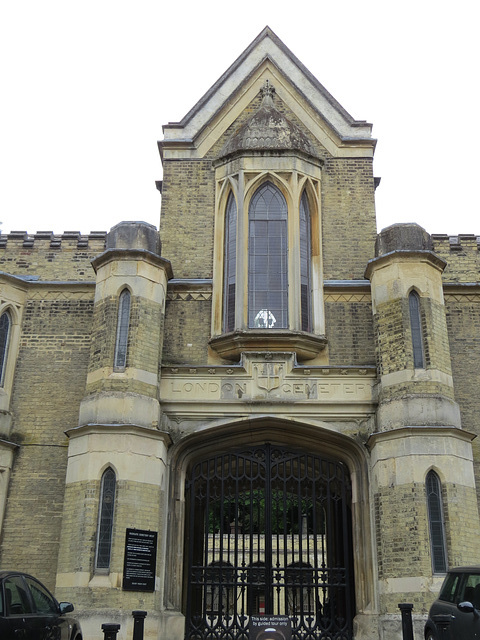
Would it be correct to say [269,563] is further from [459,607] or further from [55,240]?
[55,240]

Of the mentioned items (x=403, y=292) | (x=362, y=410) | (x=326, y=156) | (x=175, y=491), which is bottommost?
(x=175, y=491)

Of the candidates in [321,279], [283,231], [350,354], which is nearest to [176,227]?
[283,231]

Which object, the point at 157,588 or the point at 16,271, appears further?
the point at 16,271

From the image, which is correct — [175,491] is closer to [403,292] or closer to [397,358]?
[397,358]

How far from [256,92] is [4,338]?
8.20 m

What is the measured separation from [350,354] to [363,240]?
271 cm

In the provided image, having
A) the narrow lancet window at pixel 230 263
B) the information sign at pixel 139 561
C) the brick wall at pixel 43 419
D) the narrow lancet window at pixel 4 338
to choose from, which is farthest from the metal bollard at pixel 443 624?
the narrow lancet window at pixel 4 338

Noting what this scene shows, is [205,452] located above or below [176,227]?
below

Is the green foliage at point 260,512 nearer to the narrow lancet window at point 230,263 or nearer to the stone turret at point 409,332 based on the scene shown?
the stone turret at point 409,332

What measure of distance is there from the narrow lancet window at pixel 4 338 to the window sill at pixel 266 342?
4.04 meters

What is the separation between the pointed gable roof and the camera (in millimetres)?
17000

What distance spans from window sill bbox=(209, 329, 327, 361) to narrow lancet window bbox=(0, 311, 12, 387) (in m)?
4.04

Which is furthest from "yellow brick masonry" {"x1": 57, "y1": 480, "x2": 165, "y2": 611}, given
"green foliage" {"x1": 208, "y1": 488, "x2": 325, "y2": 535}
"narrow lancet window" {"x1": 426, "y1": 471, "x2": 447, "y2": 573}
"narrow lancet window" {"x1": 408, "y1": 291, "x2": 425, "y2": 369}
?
"narrow lancet window" {"x1": 408, "y1": 291, "x2": 425, "y2": 369}

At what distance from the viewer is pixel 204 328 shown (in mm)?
14805
